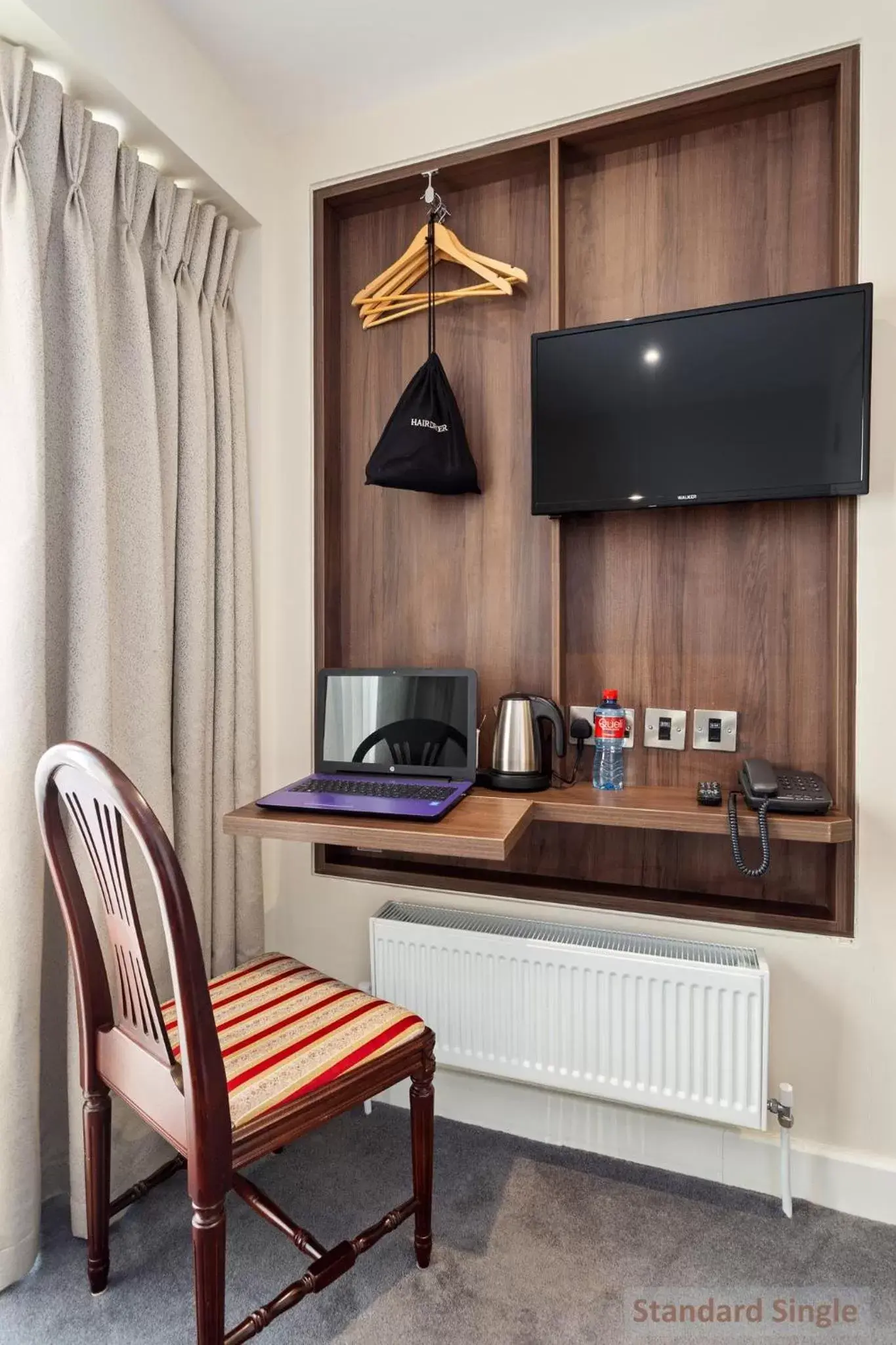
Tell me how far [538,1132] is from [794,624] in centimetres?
139

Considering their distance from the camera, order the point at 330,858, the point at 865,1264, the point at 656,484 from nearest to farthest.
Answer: the point at 865,1264 → the point at 656,484 → the point at 330,858

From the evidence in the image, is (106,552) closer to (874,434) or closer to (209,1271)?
(209,1271)

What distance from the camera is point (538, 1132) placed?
72.9 inches

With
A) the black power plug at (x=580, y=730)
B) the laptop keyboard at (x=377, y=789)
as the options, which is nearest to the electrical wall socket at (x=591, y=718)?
the black power plug at (x=580, y=730)

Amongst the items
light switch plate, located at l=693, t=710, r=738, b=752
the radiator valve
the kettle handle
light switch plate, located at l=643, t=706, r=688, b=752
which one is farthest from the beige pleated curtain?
the radiator valve

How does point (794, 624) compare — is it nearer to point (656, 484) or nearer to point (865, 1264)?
point (656, 484)

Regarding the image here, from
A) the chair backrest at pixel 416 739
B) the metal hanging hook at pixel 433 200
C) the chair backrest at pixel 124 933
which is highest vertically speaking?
the metal hanging hook at pixel 433 200

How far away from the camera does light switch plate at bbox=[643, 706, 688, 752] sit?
1.80 meters

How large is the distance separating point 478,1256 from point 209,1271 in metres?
0.64

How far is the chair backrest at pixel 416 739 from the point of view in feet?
6.02

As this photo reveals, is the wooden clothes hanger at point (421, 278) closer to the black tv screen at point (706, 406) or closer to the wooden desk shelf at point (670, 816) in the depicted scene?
the black tv screen at point (706, 406)

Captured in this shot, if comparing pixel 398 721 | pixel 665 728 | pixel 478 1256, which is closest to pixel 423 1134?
pixel 478 1256

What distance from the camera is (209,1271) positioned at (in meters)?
1.09

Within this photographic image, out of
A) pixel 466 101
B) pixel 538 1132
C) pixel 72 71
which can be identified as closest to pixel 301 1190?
pixel 538 1132
